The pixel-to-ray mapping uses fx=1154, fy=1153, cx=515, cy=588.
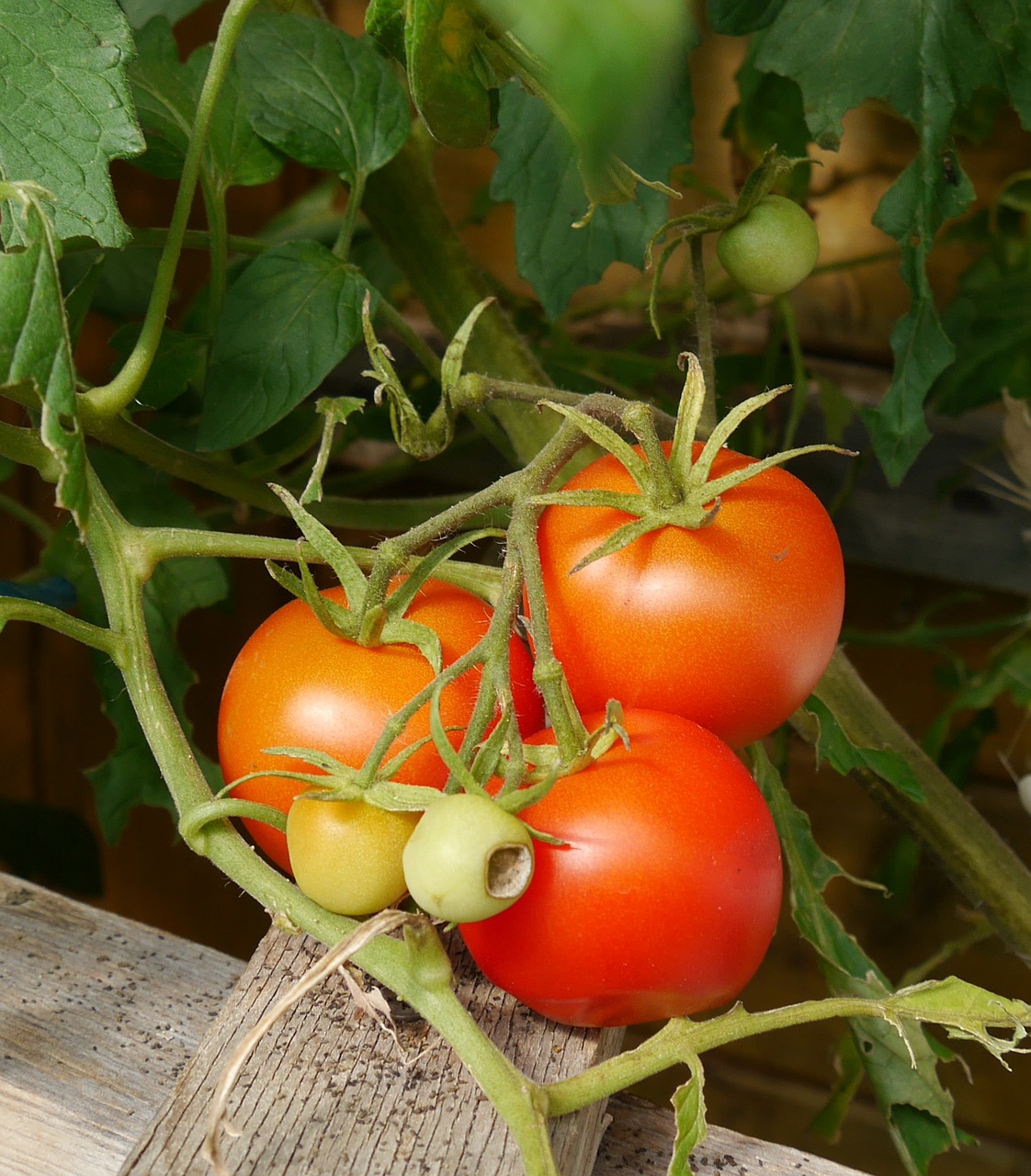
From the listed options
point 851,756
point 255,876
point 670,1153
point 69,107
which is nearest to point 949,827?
point 851,756

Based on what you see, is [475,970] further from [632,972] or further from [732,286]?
[732,286]

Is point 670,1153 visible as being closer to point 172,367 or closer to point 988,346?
point 172,367

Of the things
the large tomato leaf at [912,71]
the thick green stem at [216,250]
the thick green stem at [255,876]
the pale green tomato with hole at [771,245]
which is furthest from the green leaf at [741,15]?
the thick green stem at [255,876]

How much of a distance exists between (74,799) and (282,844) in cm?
77

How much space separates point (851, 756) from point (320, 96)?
38 cm

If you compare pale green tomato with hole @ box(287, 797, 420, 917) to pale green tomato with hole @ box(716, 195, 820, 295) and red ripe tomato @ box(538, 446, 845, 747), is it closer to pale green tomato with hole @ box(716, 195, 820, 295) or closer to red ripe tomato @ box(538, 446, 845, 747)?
red ripe tomato @ box(538, 446, 845, 747)

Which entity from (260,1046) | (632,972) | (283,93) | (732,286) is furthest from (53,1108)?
(732,286)

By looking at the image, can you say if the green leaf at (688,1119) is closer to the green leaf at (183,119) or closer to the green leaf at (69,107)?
the green leaf at (69,107)

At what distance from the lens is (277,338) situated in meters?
0.49

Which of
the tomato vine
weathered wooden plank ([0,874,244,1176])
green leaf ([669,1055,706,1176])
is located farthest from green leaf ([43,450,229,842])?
green leaf ([669,1055,706,1176])

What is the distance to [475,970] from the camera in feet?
1.29

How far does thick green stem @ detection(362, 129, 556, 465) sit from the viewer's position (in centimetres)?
61

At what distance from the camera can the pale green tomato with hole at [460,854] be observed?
282 millimetres

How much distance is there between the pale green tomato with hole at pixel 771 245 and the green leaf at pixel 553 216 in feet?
0.39
